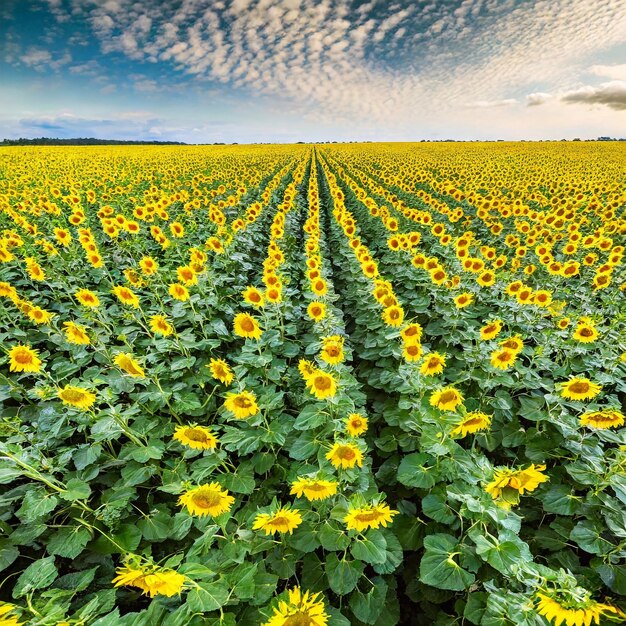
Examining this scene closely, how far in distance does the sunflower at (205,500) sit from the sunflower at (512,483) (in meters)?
1.54

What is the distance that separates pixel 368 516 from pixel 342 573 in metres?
0.49

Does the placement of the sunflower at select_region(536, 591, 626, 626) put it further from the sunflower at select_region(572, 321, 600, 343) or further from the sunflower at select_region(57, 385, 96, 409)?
the sunflower at select_region(572, 321, 600, 343)

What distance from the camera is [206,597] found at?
165cm

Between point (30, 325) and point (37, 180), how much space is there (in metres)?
16.9

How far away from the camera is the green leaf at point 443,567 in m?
1.96

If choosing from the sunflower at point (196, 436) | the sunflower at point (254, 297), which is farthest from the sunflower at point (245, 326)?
the sunflower at point (196, 436)

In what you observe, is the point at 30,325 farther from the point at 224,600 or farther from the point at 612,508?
the point at 612,508

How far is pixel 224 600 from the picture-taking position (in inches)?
64.7

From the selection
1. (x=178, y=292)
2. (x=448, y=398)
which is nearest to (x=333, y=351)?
(x=448, y=398)

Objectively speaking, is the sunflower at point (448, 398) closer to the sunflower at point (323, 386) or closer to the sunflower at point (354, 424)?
the sunflower at point (354, 424)

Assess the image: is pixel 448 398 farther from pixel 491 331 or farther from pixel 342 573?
pixel 491 331

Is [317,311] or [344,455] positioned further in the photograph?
[317,311]

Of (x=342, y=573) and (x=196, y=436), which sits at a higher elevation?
(x=196, y=436)

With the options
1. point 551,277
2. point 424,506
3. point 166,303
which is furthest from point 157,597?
point 551,277
